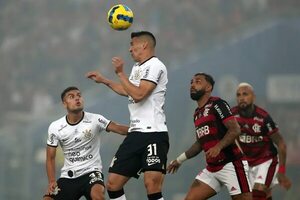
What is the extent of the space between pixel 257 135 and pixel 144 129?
3139mm

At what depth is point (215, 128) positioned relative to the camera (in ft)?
27.0

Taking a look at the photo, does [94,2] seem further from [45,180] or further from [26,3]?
[45,180]

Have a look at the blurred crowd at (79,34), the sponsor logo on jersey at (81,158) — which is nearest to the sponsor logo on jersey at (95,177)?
the sponsor logo on jersey at (81,158)

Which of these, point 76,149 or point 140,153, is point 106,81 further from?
point 76,149

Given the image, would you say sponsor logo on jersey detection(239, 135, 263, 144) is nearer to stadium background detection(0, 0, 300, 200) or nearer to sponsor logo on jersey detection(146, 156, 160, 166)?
sponsor logo on jersey detection(146, 156, 160, 166)

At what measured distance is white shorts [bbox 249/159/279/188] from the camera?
10.4 metres

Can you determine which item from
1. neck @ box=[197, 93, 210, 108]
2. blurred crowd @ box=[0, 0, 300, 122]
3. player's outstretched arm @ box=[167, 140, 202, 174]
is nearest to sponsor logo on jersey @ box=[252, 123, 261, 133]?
player's outstretched arm @ box=[167, 140, 202, 174]

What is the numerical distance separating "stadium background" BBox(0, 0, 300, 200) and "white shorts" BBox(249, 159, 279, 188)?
596cm

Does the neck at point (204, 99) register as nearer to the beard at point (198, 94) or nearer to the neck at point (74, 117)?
the beard at point (198, 94)

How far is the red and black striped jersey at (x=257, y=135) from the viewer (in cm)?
1018

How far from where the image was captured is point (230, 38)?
1744cm

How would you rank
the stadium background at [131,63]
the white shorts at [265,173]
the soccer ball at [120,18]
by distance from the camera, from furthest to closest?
the stadium background at [131,63], the white shorts at [265,173], the soccer ball at [120,18]

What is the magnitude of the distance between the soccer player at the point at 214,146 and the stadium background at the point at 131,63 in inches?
312

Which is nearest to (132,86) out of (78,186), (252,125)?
(78,186)
